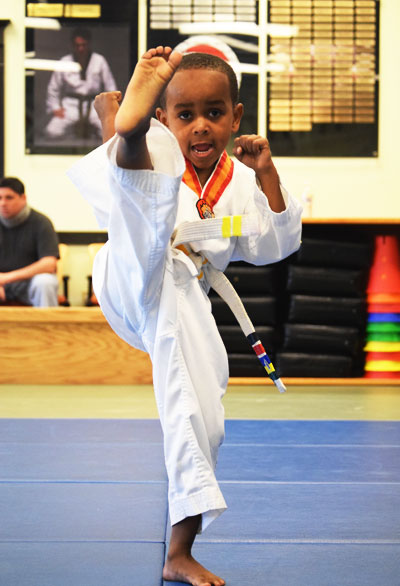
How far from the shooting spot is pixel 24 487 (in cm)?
223

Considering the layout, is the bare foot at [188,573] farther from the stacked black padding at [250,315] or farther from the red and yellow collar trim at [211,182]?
the stacked black padding at [250,315]

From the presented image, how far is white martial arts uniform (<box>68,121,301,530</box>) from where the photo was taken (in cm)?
146

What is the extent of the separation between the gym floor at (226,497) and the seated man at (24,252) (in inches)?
57.2

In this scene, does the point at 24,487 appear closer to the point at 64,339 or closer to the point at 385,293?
the point at 64,339

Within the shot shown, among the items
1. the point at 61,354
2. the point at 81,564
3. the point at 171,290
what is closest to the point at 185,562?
the point at 81,564

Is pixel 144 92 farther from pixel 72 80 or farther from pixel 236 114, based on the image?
pixel 72 80

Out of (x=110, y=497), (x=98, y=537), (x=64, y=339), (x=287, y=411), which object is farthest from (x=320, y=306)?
(x=98, y=537)

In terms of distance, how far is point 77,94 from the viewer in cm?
593

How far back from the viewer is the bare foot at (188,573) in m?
1.49

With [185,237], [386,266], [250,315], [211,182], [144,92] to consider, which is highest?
[144,92]

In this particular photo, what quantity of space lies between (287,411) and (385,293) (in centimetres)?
135

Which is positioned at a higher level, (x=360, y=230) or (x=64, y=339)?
(x=360, y=230)

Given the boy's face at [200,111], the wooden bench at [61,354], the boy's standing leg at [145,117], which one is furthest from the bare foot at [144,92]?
the wooden bench at [61,354]

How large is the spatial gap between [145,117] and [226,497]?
1182mm
